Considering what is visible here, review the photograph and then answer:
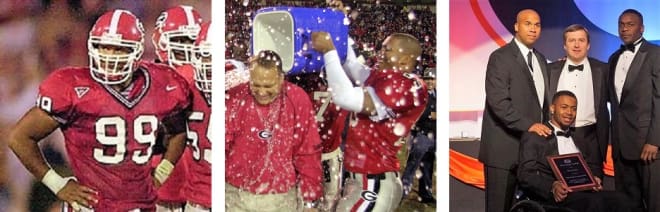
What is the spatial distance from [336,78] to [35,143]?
0.75 meters

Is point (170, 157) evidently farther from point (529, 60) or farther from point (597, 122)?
point (597, 122)

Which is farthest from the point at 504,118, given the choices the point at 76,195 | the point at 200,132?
the point at 76,195

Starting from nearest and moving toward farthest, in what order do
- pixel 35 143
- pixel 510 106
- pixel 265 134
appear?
pixel 35 143 → pixel 265 134 → pixel 510 106

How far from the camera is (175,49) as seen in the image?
74.0 inches

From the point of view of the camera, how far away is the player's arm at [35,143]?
1797 millimetres

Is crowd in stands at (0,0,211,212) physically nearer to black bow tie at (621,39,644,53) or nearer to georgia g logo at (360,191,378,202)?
georgia g logo at (360,191,378,202)

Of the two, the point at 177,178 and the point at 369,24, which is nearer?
the point at 177,178

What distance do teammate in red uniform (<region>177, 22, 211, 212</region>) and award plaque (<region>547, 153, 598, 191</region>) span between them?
93cm

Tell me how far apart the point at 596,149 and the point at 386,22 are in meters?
0.68

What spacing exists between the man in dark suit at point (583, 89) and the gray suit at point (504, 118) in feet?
0.31

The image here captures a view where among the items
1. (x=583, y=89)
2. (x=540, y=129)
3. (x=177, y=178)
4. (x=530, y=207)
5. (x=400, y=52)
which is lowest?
(x=530, y=207)

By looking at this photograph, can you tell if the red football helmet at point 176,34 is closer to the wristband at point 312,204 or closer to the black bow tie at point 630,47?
the wristband at point 312,204

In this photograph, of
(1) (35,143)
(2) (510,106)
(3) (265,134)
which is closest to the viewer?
(1) (35,143)

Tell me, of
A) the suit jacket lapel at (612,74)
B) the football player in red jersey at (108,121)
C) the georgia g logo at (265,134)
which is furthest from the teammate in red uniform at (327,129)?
the suit jacket lapel at (612,74)
